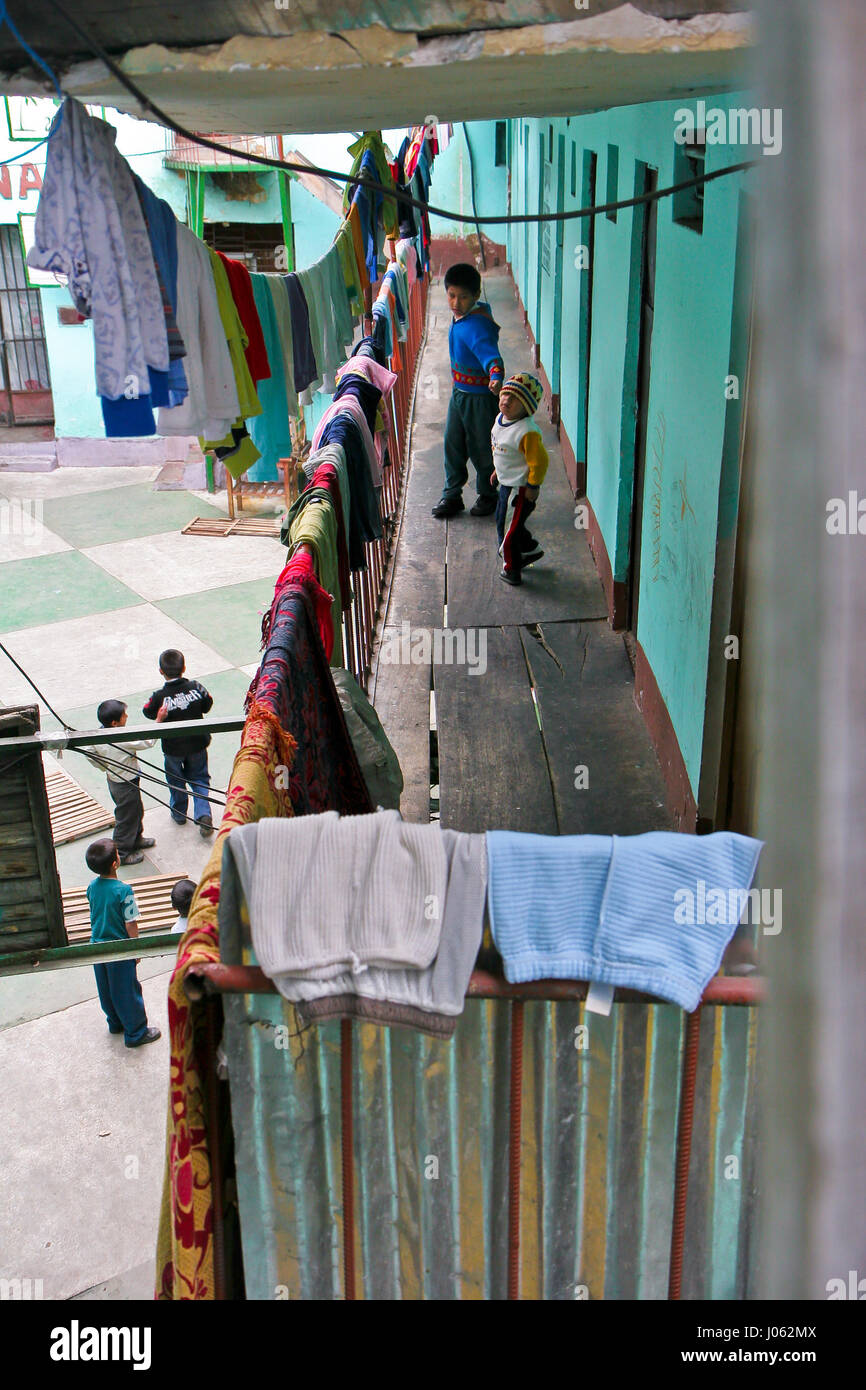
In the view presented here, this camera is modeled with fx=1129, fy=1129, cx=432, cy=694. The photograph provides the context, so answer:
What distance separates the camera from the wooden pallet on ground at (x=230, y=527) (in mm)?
19312

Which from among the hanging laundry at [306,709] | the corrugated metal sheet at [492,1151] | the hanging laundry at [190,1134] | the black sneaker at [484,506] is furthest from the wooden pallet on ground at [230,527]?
the corrugated metal sheet at [492,1151]

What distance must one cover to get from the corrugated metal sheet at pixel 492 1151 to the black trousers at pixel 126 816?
23.8ft

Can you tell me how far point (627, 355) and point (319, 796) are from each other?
3887 mm

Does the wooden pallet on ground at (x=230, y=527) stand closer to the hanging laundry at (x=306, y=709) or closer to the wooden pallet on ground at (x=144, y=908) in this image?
the wooden pallet on ground at (x=144, y=908)

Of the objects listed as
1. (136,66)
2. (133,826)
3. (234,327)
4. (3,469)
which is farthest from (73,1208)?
(3,469)

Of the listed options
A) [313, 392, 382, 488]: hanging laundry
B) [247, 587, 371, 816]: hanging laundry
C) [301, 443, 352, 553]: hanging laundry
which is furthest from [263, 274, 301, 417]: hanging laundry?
[247, 587, 371, 816]: hanging laundry

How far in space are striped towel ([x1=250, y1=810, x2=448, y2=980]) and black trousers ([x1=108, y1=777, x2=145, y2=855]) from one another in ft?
24.5

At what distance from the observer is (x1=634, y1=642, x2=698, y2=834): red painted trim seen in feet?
17.3

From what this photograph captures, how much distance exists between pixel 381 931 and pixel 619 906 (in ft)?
1.67

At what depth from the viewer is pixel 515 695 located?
6.73 m

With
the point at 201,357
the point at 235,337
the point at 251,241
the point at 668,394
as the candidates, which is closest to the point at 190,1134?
the point at 201,357

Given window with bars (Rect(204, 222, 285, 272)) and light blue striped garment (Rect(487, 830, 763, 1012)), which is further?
window with bars (Rect(204, 222, 285, 272))

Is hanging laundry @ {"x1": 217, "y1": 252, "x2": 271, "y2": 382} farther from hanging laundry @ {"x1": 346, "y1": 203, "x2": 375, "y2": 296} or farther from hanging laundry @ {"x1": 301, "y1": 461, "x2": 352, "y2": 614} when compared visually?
hanging laundry @ {"x1": 346, "y1": 203, "x2": 375, "y2": 296}
